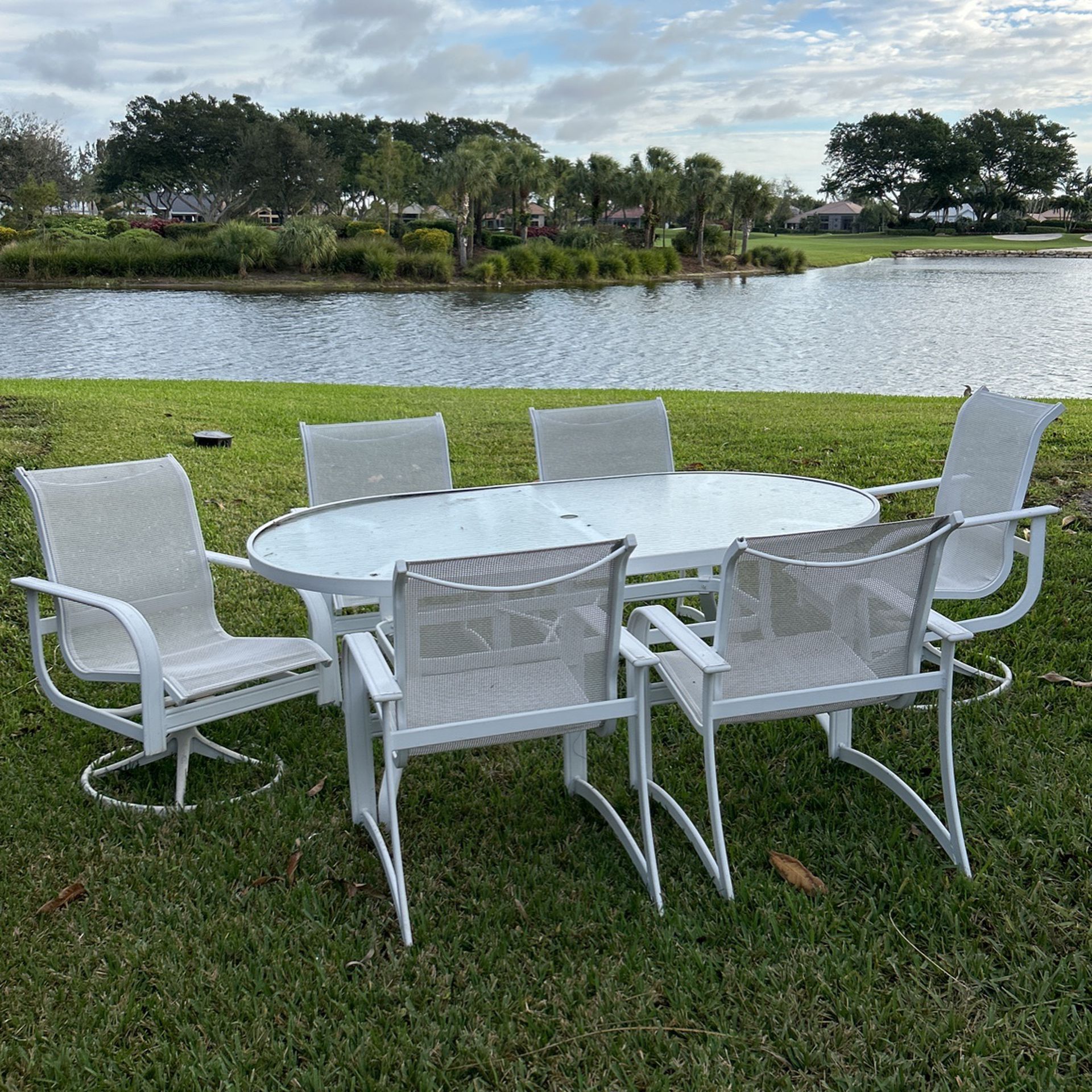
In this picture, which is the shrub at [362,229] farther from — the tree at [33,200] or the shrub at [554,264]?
the tree at [33,200]

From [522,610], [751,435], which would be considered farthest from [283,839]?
[751,435]

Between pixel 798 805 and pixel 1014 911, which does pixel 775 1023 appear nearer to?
pixel 1014 911

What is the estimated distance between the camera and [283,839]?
3100 millimetres

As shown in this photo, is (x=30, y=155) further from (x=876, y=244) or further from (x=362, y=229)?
(x=876, y=244)

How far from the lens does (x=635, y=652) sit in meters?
2.80

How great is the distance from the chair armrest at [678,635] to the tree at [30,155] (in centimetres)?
6340

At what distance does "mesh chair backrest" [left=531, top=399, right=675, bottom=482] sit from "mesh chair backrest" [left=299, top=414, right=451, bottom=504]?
48cm

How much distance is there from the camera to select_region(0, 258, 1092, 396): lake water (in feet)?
56.3

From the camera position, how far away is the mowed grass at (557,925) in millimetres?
2232

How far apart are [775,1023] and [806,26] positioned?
23989 millimetres

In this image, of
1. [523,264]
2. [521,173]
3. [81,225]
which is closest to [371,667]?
[523,264]

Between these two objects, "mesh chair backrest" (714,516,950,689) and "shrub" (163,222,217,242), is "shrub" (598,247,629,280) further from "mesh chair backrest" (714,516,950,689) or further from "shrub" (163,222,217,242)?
"mesh chair backrest" (714,516,950,689)

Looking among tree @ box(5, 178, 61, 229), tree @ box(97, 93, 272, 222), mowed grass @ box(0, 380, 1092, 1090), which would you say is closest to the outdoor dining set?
mowed grass @ box(0, 380, 1092, 1090)

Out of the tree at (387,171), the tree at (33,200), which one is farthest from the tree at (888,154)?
the tree at (33,200)
